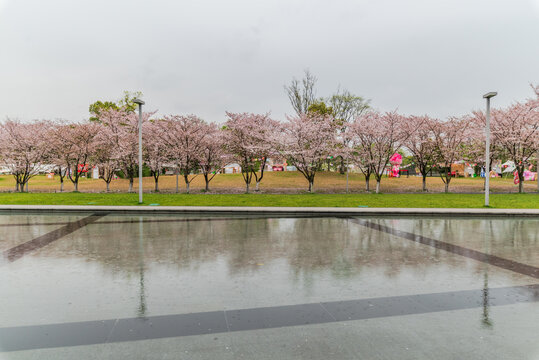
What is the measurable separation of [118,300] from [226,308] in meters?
1.49

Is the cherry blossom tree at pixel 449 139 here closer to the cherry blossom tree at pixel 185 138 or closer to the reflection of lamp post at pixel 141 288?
the cherry blossom tree at pixel 185 138

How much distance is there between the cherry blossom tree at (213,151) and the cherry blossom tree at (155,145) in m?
3.35

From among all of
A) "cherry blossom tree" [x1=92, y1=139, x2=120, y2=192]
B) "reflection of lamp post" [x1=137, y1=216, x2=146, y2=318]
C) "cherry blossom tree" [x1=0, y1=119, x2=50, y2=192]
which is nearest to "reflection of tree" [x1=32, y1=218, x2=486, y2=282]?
"reflection of lamp post" [x1=137, y1=216, x2=146, y2=318]

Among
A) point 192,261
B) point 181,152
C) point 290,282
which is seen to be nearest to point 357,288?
point 290,282

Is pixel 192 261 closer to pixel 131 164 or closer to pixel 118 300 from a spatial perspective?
pixel 118 300

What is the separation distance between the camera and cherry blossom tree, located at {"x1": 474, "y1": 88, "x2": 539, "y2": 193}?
29250mm

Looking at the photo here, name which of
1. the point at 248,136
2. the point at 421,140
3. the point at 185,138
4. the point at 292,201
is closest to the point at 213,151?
the point at 185,138

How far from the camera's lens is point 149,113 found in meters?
32.8

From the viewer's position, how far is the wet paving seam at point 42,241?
719 centimetres

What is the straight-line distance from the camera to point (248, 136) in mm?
30031

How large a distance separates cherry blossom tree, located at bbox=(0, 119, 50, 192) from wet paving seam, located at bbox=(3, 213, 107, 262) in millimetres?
23311

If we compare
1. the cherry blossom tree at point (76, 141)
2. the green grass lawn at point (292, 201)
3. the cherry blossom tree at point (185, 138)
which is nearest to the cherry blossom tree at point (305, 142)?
the cherry blossom tree at point (185, 138)

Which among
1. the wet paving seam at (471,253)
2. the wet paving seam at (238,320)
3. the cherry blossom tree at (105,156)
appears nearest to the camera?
the wet paving seam at (238,320)

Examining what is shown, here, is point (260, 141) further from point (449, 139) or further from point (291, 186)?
point (449, 139)
